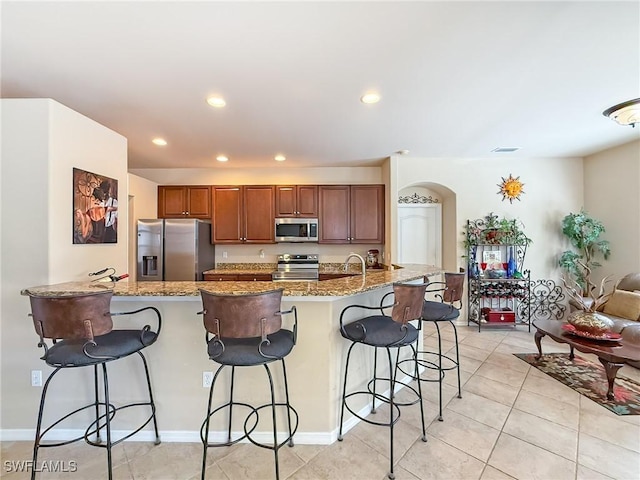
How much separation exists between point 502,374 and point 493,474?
4.86ft

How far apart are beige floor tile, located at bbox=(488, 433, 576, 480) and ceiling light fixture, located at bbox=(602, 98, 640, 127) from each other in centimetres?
287

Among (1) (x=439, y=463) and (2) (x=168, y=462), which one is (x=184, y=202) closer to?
(2) (x=168, y=462)

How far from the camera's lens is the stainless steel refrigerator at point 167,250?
160 inches

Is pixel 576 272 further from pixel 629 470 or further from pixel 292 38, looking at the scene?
pixel 292 38

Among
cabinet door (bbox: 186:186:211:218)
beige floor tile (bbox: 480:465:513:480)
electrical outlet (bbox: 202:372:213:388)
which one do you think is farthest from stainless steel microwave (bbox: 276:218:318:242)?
beige floor tile (bbox: 480:465:513:480)

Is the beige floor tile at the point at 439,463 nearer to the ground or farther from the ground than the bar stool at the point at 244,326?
nearer to the ground

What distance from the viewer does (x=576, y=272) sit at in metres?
4.22

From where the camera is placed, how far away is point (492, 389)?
254 cm

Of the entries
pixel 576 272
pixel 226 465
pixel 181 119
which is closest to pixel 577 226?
pixel 576 272

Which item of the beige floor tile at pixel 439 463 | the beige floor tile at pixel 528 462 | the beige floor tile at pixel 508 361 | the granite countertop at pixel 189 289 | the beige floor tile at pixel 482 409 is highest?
the granite countertop at pixel 189 289

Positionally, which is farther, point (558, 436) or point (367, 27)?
point (558, 436)

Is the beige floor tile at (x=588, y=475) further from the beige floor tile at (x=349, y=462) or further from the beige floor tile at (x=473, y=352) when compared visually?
the beige floor tile at (x=473, y=352)

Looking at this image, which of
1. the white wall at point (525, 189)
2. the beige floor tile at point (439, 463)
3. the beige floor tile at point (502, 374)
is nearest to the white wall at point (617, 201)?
the white wall at point (525, 189)

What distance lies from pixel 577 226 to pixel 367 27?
439cm
